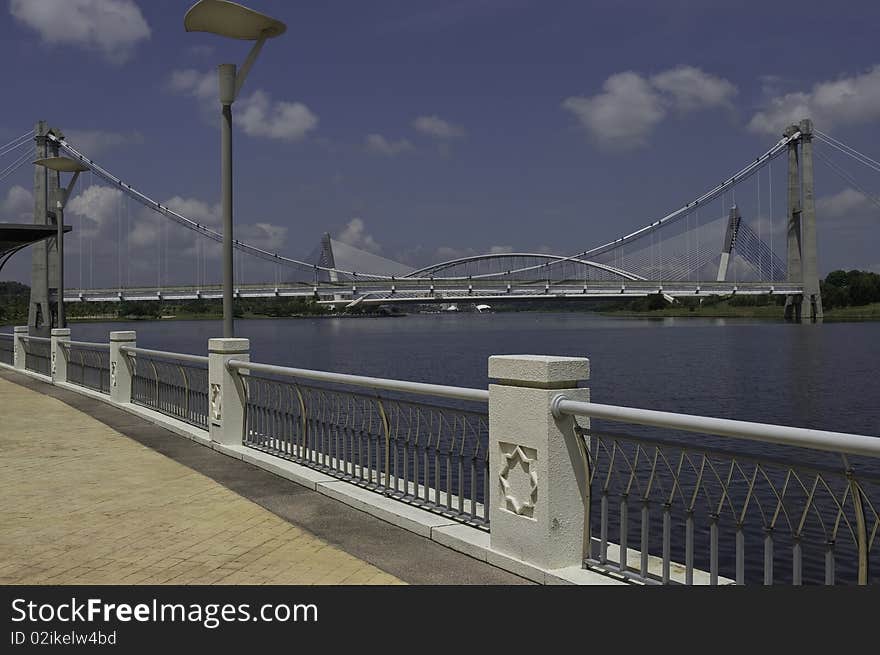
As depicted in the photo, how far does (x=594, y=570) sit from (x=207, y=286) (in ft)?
221

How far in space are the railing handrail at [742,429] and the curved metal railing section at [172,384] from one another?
6.48m

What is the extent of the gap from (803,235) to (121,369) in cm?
8337

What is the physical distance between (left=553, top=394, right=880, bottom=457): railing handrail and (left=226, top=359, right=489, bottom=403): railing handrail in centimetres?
95

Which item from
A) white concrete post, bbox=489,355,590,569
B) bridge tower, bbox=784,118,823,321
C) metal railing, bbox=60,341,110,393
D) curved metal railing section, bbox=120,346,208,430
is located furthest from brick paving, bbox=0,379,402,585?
bridge tower, bbox=784,118,823,321

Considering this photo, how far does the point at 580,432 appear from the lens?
199 inches

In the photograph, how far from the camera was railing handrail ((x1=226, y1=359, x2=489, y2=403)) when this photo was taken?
20.2 feet

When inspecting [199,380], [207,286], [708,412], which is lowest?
[708,412]

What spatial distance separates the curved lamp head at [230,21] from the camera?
9.78 meters

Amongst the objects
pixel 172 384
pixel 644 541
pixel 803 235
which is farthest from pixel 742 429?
pixel 803 235

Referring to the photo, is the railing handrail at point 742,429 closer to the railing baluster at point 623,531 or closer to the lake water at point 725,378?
the lake water at point 725,378

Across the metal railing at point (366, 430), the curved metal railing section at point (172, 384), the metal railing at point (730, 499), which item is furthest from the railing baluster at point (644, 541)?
the curved metal railing section at point (172, 384)

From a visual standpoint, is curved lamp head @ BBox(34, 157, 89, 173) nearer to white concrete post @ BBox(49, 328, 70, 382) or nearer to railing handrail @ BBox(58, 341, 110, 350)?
white concrete post @ BBox(49, 328, 70, 382)
